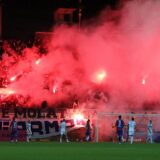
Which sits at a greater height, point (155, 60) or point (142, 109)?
point (155, 60)

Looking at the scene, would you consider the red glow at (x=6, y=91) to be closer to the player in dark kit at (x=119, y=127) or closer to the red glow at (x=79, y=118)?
the red glow at (x=79, y=118)

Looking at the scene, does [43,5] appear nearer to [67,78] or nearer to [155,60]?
[67,78]

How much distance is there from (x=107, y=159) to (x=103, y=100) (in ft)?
79.5

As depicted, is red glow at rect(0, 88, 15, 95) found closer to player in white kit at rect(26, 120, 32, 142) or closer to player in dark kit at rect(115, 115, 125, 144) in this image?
player in white kit at rect(26, 120, 32, 142)

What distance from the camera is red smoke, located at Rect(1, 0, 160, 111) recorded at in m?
49.6

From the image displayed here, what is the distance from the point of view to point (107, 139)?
162 ft

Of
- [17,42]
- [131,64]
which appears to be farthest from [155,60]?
[17,42]

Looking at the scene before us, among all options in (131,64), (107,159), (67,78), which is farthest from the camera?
(67,78)

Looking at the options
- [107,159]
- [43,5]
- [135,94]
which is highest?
[43,5]

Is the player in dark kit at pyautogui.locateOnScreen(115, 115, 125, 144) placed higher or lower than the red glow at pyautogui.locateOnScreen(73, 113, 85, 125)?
lower

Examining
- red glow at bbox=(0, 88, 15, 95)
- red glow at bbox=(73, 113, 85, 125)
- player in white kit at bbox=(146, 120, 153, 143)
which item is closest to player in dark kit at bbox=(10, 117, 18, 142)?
red glow at bbox=(73, 113, 85, 125)

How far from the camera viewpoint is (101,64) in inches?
2124

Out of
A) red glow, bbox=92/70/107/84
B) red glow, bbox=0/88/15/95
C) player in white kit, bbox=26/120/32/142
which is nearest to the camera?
player in white kit, bbox=26/120/32/142

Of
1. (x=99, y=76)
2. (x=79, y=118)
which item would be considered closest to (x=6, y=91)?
(x=99, y=76)
